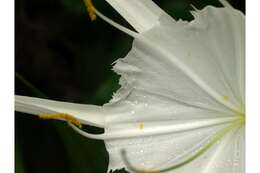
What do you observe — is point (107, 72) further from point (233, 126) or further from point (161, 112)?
point (233, 126)

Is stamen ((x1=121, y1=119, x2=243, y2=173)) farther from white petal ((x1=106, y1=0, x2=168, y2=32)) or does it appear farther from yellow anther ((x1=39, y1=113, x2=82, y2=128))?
white petal ((x1=106, y1=0, x2=168, y2=32))

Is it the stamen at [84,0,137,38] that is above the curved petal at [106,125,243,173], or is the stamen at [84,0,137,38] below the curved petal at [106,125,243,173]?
above

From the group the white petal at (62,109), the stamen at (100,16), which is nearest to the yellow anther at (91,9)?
the stamen at (100,16)

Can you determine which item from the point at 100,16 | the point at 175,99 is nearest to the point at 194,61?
the point at 175,99

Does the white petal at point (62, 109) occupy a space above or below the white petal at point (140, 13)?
below

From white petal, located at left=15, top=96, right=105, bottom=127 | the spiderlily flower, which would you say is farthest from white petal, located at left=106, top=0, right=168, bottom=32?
white petal, located at left=15, top=96, right=105, bottom=127

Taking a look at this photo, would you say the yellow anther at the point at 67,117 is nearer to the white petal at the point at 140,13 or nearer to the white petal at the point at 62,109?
the white petal at the point at 62,109
